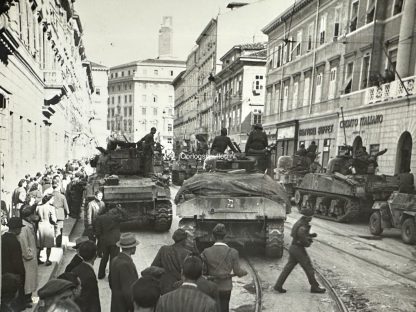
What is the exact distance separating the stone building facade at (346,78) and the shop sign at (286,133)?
8 cm

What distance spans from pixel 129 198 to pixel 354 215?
25.1ft

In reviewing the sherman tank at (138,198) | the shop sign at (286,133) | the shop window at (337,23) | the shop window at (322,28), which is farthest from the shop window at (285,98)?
the sherman tank at (138,198)

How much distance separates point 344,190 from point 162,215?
6381 mm

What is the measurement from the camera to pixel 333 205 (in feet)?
46.7

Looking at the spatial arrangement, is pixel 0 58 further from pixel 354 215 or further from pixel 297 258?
pixel 354 215

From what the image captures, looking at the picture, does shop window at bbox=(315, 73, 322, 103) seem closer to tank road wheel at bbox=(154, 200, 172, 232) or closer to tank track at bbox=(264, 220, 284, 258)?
tank road wheel at bbox=(154, 200, 172, 232)

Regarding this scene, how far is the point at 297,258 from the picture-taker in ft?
21.2

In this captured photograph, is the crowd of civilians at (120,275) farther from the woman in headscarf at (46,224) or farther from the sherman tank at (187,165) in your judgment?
the sherman tank at (187,165)

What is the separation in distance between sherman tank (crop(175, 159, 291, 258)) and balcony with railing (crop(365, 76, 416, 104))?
1158 centimetres

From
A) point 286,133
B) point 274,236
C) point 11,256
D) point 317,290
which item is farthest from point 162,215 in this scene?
point 286,133

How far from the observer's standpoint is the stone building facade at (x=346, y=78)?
18.5m

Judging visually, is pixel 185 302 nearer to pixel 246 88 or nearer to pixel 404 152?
pixel 404 152

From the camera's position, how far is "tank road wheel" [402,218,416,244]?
403 inches

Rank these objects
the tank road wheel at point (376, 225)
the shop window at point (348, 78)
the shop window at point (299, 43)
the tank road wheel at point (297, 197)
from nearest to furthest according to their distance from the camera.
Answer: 1. the tank road wheel at point (376, 225)
2. the tank road wheel at point (297, 197)
3. the shop window at point (348, 78)
4. the shop window at point (299, 43)
